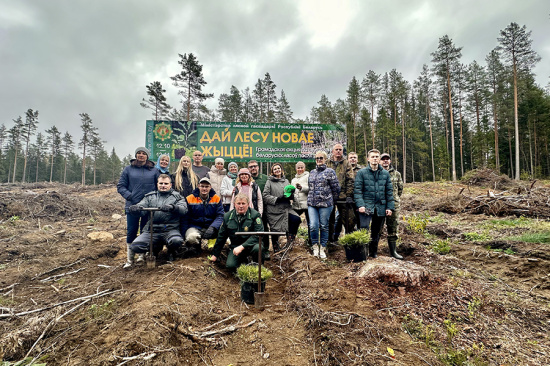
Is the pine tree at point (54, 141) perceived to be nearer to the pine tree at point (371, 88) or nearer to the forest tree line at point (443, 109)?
the forest tree line at point (443, 109)

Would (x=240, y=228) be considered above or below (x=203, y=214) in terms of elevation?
below

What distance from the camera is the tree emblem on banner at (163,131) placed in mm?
10320

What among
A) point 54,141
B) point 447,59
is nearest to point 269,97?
point 447,59

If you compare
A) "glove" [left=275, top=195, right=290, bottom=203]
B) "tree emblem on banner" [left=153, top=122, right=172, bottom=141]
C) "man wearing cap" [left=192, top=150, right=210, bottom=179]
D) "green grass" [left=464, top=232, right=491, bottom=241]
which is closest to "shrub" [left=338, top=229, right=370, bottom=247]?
"glove" [left=275, top=195, right=290, bottom=203]

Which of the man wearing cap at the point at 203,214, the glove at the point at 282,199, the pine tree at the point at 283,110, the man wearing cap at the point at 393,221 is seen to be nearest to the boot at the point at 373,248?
the man wearing cap at the point at 393,221

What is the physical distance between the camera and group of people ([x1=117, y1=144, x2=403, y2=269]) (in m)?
4.02

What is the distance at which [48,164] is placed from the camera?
5584 centimetres

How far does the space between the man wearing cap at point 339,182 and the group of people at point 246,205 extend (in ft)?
0.07

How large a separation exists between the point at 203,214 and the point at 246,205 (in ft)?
3.69

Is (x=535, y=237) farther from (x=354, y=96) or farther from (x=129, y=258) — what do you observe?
(x=354, y=96)

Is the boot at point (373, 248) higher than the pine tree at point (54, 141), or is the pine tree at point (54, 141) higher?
the pine tree at point (54, 141)

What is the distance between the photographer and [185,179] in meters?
4.84

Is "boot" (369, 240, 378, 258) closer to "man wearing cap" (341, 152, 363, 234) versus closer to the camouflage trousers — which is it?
the camouflage trousers

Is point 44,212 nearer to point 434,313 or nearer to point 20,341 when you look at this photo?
point 20,341
